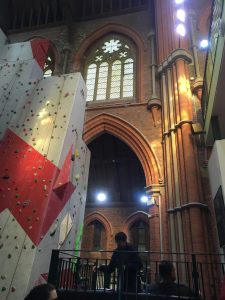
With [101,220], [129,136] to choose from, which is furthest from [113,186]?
[129,136]

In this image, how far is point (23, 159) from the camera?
13.1 feet

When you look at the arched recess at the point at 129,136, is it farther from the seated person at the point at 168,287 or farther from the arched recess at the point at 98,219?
the seated person at the point at 168,287

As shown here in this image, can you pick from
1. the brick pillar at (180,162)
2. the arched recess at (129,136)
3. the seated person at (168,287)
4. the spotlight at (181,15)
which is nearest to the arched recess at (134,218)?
the arched recess at (129,136)

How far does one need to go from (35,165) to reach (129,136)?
726 centimetres

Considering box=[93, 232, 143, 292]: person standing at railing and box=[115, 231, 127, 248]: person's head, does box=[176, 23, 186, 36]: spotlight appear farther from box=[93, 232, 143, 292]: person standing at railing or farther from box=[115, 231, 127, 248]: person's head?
box=[93, 232, 143, 292]: person standing at railing

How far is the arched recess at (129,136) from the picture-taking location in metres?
9.84

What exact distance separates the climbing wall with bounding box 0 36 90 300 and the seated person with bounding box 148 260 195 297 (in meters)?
1.40

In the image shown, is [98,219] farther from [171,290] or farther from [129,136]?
[171,290]

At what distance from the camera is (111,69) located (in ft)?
44.0

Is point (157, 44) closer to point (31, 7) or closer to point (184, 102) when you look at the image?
point (184, 102)

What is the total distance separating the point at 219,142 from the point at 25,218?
4.80m

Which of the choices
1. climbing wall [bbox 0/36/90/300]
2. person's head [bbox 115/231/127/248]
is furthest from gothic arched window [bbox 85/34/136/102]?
person's head [bbox 115/231/127/248]

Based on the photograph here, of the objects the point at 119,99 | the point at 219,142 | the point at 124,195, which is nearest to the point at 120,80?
the point at 119,99

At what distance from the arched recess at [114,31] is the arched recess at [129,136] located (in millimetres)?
2176
